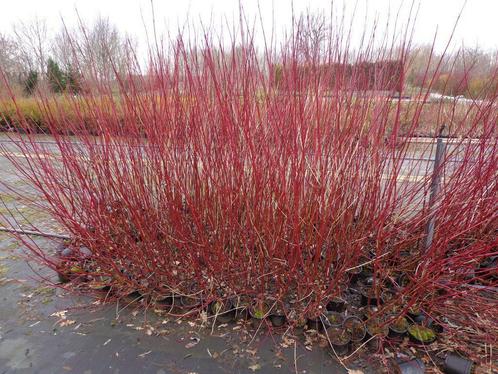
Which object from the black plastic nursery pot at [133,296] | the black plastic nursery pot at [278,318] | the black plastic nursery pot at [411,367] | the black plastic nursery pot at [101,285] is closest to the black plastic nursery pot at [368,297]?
the black plastic nursery pot at [411,367]

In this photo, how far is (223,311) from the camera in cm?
215

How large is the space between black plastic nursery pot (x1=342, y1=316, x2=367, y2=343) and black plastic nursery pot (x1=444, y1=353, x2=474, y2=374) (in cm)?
44

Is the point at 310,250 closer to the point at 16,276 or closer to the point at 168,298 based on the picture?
the point at 168,298

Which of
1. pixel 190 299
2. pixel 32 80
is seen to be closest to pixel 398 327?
pixel 190 299

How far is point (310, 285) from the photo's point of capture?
6.79 ft

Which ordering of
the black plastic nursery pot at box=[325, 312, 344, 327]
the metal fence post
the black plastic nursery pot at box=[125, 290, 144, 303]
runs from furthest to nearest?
the black plastic nursery pot at box=[125, 290, 144, 303]
the black plastic nursery pot at box=[325, 312, 344, 327]
the metal fence post

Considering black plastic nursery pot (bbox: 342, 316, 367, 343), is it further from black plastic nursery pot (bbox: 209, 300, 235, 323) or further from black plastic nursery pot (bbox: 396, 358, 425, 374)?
black plastic nursery pot (bbox: 209, 300, 235, 323)

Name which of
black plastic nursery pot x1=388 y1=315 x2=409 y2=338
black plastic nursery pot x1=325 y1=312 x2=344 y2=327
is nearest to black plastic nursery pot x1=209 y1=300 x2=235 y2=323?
black plastic nursery pot x1=325 y1=312 x2=344 y2=327

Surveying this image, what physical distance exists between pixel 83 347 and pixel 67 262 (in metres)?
0.80

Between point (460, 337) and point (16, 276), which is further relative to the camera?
point (16, 276)

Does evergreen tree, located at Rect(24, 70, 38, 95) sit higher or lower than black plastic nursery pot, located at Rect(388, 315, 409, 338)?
higher

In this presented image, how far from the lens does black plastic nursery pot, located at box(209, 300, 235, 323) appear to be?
7.06 ft

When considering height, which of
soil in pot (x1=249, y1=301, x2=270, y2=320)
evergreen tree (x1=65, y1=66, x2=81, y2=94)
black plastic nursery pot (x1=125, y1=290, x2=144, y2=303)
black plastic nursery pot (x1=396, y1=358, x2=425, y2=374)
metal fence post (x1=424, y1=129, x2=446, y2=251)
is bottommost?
black plastic nursery pot (x1=125, y1=290, x2=144, y2=303)

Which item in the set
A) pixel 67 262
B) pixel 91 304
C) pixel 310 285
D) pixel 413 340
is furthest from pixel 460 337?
pixel 67 262
